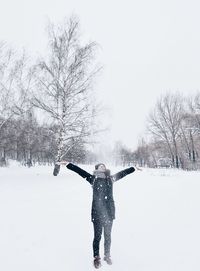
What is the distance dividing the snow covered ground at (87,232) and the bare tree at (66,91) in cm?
764

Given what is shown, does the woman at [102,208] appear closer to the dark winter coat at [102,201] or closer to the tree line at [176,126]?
the dark winter coat at [102,201]

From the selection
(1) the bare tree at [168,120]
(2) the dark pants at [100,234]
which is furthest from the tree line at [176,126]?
(2) the dark pants at [100,234]

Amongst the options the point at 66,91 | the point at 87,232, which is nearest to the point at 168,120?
the point at 66,91

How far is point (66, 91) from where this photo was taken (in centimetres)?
2058

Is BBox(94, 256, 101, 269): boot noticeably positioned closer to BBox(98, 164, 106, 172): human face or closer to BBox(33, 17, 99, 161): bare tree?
BBox(98, 164, 106, 172): human face

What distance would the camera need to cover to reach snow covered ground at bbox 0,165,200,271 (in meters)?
5.86

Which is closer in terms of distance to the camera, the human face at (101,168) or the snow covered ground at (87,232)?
the snow covered ground at (87,232)

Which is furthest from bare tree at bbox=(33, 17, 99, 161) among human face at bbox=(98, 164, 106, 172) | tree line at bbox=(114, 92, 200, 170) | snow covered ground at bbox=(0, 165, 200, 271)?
tree line at bbox=(114, 92, 200, 170)

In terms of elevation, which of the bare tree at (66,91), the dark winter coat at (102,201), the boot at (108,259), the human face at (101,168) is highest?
the bare tree at (66,91)

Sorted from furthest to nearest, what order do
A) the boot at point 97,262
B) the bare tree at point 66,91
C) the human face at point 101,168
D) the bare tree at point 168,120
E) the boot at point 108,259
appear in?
the bare tree at point 168,120
the bare tree at point 66,91
the human face at point 101,168
the boot at point 108,259
the boot at point 97,262

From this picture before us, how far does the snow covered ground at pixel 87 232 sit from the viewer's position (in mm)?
5863

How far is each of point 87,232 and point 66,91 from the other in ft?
45.3

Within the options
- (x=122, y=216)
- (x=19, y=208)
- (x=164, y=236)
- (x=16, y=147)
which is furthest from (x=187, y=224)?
(x=16, y=147)

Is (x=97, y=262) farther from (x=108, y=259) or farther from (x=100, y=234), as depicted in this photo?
(x=100, y=234)
